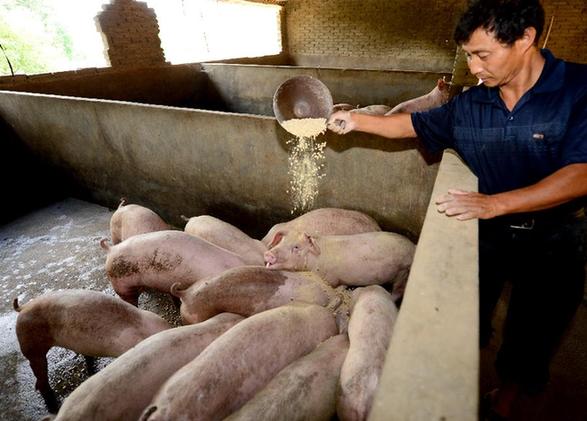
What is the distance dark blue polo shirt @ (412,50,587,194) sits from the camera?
161 centimetres

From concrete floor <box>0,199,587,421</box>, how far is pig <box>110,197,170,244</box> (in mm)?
457

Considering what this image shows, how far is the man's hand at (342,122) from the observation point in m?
2.52

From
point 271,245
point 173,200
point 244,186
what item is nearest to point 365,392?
point 271,245

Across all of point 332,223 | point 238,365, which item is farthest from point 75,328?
point 332,223

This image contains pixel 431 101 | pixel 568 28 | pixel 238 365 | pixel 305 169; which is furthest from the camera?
pixel 568 28

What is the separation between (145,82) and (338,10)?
7.34m

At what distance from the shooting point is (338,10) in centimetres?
1133

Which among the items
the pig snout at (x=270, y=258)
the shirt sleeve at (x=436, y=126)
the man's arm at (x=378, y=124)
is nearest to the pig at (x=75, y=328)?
the pig snout at (x=270, y=258)

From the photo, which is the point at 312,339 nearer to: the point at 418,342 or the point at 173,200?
the point at 418,342

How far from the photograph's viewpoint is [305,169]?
3.19 meters

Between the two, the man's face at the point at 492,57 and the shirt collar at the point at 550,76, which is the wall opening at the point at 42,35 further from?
the shirt collar at the point at 550,76

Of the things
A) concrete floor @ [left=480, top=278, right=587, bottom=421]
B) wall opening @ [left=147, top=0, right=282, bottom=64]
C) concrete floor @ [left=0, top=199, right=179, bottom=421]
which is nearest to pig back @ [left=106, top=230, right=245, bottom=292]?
concrete floor @ [left=0, top=199, right=179, bottom=421]

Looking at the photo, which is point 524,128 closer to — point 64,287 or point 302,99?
point 302,99

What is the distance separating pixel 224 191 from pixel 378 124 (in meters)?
1.87
